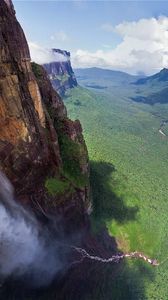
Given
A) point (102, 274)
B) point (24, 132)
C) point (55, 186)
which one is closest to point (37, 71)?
point (24, 132)

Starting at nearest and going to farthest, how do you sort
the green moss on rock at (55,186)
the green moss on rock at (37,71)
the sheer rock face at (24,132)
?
the sheer rock face at (24,132), the green moss on rock at (55,186), the green moss on rock at (37,71)

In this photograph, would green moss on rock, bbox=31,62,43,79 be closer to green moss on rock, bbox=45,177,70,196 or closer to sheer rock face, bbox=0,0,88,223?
sheer rock face, bbox=0,0,88,223

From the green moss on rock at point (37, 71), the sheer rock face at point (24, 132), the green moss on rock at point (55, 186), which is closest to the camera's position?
the sheer rock face at point (24, 132)

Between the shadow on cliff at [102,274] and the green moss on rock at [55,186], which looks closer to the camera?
the shadow on cliff at [102,274]

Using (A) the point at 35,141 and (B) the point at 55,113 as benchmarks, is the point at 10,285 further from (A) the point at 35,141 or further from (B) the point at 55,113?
(B) the point at 55,113

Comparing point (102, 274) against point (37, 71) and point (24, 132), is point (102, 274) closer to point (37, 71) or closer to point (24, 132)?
point (24, 132)

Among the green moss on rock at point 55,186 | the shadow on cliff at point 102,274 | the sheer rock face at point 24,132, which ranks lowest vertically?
the shadow on cliff at point 102,274

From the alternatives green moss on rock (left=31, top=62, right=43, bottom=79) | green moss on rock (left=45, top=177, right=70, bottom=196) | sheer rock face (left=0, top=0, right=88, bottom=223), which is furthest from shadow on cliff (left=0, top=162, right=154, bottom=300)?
green moss on rock (left=31, top=62, right=43, bottom=79)

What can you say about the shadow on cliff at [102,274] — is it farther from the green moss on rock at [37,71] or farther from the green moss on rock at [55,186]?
the green moss on rock at [37,71]

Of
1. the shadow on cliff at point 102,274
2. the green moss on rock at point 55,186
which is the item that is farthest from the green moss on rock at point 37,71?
the shadow on cliff at point 102,274
